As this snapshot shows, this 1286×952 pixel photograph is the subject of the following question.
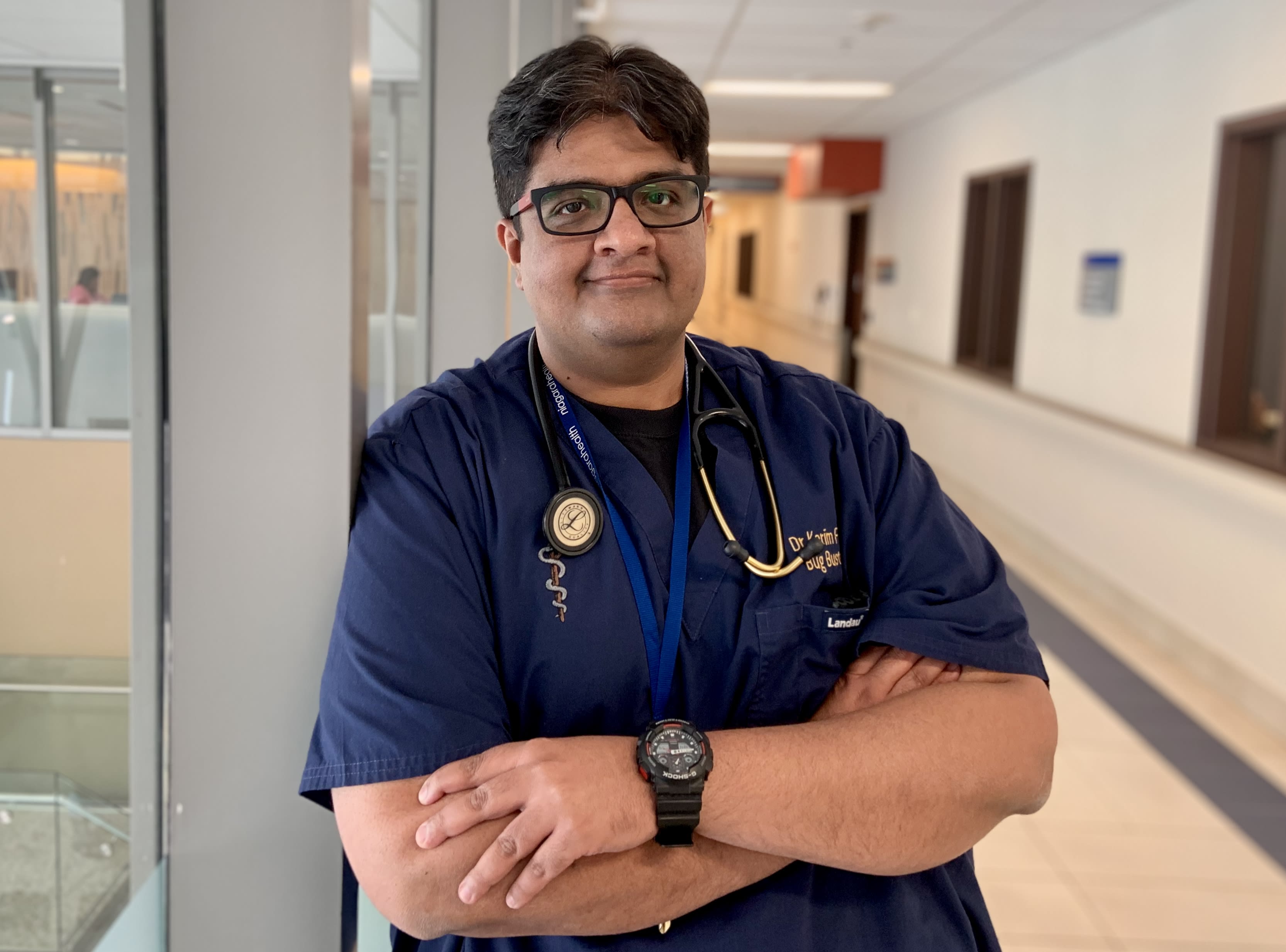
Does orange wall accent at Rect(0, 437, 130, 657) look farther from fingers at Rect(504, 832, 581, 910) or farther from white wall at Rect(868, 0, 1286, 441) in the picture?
white wall at Rect(868, 0, 1286, 441)

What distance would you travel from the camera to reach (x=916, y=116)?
9.86 meters

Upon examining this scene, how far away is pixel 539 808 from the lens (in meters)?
1.12

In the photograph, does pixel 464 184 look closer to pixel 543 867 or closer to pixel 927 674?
pixel 927 674

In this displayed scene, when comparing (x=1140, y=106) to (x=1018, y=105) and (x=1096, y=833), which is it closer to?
(x=1018, y=105)

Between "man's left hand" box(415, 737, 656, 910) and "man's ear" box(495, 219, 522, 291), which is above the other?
"man's ear" box(495, 219, 522, 291)

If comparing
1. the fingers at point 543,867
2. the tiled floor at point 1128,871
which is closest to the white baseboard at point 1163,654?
the tiled floor at point 1128,871

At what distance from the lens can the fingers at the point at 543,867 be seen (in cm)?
111

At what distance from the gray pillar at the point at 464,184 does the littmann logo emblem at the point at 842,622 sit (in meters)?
1.52

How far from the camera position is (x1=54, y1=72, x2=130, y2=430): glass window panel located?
110 centimetres

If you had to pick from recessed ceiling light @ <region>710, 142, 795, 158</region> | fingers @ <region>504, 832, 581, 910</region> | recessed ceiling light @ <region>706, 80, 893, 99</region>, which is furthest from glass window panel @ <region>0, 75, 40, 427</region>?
recessed ceiling light @ <region>710, 142, 795, 158</region>

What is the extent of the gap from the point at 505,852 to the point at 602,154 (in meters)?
0.78

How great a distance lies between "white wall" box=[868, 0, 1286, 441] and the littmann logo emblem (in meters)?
4.09

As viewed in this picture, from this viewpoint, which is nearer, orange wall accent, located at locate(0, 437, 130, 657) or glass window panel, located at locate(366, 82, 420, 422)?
orange wall accent, located at locate(0, 437, 130, 657)

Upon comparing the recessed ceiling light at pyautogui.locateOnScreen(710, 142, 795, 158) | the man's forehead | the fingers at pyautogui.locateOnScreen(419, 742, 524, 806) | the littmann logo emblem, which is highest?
the recessed ceiling light at pyautogui.locateOnScreen(710, 142, 795, 158)
